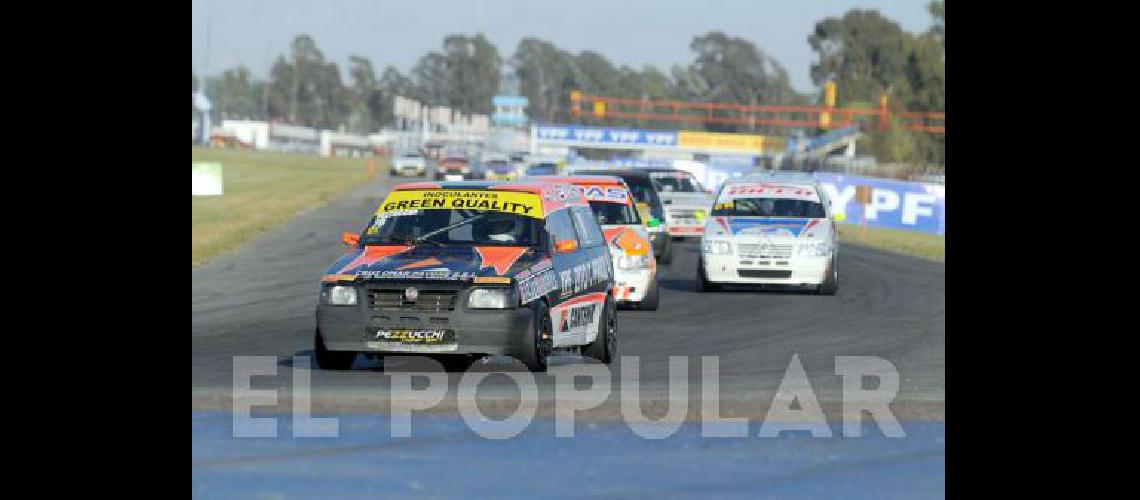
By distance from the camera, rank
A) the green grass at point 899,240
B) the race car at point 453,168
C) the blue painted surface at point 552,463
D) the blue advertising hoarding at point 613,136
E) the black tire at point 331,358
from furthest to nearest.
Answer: the blue advertising hoarding at point 613,136, the race car at point 453,168, the green grass at point 899,240, the black tire at point 331,358, the blue painted surface at point 552,463

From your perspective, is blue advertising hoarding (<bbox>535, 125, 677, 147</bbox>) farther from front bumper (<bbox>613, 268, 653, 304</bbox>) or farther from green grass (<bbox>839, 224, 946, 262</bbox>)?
front bumper (<bbox>613, 268, 653, 304</bbox>)

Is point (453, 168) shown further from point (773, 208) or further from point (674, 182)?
point (773, 208)

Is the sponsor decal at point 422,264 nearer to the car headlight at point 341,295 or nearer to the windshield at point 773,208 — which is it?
the car headlight at point 341,295

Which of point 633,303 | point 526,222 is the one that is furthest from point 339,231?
point 526,222

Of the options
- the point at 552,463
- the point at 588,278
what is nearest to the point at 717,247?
the point at 588,278

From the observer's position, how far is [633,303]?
71.7 ft

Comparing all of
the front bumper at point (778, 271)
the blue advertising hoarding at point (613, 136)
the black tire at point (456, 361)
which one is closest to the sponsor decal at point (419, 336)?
the black tire at point (456, 361)

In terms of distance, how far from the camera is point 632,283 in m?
21.4

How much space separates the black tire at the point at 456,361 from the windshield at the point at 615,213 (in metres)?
7.05

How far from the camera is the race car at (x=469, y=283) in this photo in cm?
1427

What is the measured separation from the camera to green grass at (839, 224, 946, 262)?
38.2m

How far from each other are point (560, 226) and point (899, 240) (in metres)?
28.1

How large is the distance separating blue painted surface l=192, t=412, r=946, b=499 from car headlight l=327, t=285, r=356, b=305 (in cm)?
220
